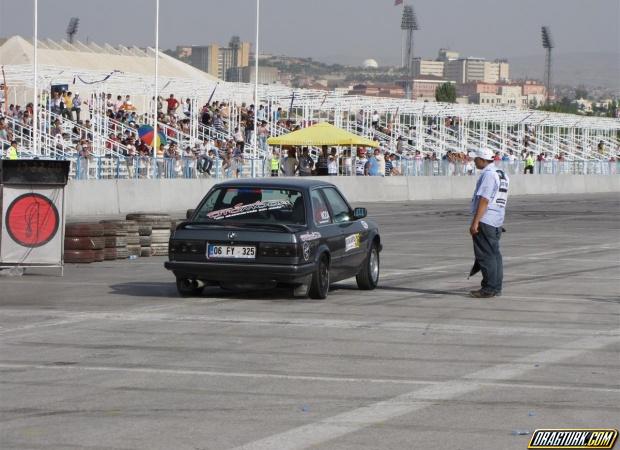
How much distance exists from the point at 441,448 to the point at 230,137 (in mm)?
43903

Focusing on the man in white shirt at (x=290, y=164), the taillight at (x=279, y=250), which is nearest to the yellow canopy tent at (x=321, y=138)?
the man in white shirt at (x=290, y=164)

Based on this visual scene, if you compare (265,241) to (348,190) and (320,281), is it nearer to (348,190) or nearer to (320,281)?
(320,281)

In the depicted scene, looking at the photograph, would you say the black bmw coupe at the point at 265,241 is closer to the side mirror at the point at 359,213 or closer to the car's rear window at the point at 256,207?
the car's rear window at the point at 256,207

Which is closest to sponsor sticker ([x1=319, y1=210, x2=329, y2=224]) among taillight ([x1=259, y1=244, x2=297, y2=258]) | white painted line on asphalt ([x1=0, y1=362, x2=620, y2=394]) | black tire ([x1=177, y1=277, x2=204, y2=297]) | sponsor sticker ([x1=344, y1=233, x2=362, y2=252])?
sponsor sticker ([x1=344, y1=233, x2=362, y2=252])

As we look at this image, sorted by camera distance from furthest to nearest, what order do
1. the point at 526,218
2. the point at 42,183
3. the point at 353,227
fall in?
1. the point at 526,218
2. the point at 42,183
3. the point at 353,227

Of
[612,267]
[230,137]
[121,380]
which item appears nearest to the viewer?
[121,380]

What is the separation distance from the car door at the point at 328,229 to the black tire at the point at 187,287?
1574 mm

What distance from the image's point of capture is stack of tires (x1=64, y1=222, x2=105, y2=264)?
19.9 metres

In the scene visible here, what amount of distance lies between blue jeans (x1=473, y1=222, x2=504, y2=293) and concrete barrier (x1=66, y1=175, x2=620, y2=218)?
65.6ft

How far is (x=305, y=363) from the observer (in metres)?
10.3

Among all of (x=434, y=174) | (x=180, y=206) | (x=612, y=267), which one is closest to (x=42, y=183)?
(x=612, y=267)

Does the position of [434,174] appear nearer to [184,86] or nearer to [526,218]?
[184,86]

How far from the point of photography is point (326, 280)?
15.0 meters

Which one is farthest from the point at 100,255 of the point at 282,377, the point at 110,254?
the point at 282,377
